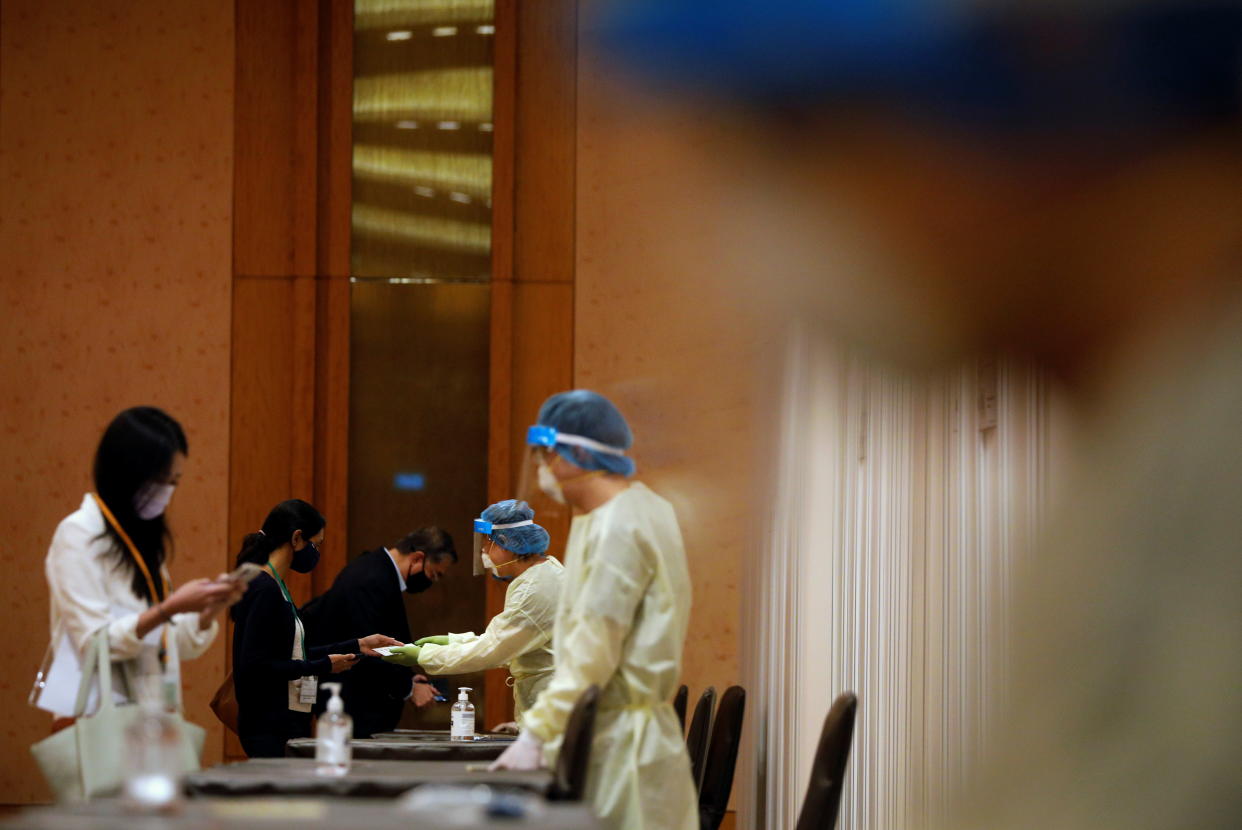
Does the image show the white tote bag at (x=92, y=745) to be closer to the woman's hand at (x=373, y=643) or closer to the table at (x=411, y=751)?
the table at (x=411, y=751)

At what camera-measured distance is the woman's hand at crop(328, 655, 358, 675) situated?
387 centimetres

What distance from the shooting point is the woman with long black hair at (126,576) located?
7.13ft

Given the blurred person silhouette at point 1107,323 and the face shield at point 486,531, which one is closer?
the blurred person silhouette at point 1107,323

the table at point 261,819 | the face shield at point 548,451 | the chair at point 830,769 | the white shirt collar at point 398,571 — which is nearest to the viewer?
the table at point 261,819

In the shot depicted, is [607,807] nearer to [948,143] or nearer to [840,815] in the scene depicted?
[840,815]

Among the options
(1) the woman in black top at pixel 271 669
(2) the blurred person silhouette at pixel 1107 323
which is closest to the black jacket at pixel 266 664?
(1) the woman in black top at pixel 271 669

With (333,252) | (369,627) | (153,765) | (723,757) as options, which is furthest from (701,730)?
(333,252)

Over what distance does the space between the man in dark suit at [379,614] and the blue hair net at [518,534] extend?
1.59 feet

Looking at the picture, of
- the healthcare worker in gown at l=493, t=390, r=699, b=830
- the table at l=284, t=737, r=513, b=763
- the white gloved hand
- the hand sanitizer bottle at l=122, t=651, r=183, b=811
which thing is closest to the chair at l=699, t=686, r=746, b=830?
the table at l=284, t=737, r=513, b=763

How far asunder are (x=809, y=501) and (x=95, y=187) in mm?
3889

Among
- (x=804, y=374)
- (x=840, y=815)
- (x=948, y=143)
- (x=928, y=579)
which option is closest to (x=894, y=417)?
(x=928, y=579)

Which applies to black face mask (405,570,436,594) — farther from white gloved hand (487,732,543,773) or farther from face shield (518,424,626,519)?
white gloved hand (487,732,543,773)

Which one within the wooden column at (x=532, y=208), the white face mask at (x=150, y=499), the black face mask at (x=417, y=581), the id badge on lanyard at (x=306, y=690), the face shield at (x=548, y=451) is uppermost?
the wooden column at (x=532, y=208)

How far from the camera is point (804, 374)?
2.42m
